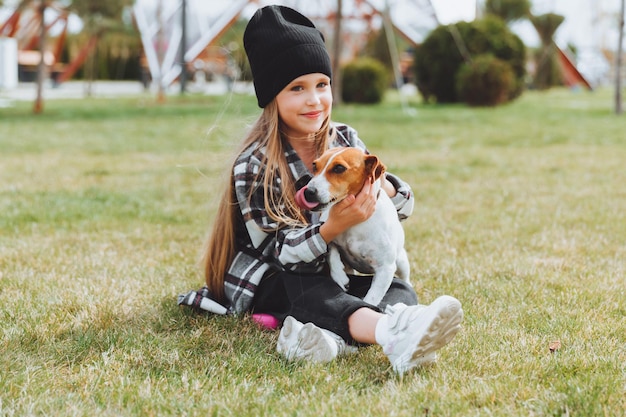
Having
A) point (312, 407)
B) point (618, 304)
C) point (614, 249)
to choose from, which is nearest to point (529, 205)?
point (614, 249)

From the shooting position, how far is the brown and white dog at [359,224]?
2.57m

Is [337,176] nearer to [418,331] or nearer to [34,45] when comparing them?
[418,331]

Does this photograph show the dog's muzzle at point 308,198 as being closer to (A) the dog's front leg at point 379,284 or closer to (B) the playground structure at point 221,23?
(A) the dog's front leg at point 379,284

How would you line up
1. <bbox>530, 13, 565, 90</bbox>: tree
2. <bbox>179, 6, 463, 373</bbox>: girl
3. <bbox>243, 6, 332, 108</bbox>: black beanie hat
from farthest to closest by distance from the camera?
<bbox>530, 13, 565, 90</bbox>: tree → <bbox>243, 6, 332, 108</bbox>: black beanie hat → <bbox>179, 6, 463, 373</bbox>: girl

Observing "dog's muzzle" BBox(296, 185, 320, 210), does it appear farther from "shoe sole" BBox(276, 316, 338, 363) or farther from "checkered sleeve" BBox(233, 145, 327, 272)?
"shoe sole" BBox(276, 316, 338, 363)

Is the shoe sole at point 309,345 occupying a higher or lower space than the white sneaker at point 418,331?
lower

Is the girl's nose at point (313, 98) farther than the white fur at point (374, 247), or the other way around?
the girl's nose at point (313, 98)

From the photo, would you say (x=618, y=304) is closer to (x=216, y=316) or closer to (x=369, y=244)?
(x=369, y=244)

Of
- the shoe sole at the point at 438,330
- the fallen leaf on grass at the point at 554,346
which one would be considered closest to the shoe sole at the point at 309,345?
the shoe sole at the point at 438,330

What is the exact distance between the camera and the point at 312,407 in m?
2.22

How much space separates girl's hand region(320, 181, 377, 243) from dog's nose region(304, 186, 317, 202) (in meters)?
0.12

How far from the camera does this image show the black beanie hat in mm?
2887

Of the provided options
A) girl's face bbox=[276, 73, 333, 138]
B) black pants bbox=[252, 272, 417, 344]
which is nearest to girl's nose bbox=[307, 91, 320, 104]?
girl's face bbox=[276, 73, 333, 138]

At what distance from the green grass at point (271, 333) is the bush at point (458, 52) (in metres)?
10.3
